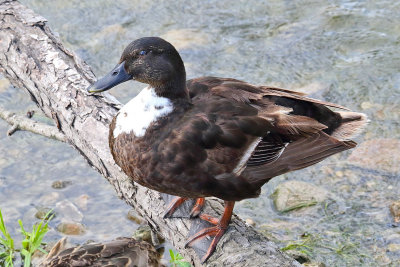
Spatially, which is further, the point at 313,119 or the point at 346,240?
the point at 346,240

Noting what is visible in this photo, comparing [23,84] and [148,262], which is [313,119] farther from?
[23,84]

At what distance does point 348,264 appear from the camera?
4895mm

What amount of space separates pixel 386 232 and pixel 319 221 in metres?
0.51

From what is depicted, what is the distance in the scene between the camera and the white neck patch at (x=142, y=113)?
407 centimetres

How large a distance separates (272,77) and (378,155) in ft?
5.31

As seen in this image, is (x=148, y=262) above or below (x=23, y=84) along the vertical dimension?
below

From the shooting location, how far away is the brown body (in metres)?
3.94

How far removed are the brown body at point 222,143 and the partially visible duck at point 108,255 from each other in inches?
32.3

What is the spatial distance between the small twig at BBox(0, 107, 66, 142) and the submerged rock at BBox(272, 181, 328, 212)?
5.85ft

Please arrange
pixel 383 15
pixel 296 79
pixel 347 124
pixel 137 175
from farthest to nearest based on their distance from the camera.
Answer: pixel 383 15, pixel 296 79, pixel 347 124, pixel 137 175

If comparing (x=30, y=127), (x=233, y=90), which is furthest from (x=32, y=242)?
(x=233, y=90)

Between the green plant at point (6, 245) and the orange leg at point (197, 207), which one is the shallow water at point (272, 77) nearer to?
the green plant at point (6, 245)

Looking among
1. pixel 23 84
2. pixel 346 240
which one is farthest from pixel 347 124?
pixel 23 84

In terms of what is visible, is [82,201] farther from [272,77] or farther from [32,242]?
[272,77]
